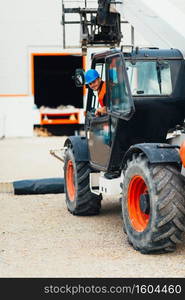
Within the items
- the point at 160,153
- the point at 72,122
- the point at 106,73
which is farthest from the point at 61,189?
Result: the point at 72,122

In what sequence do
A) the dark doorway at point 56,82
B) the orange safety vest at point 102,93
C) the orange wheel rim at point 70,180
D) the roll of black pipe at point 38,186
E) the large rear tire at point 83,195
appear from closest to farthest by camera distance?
1. the orange safety vest at point 102,93
2. the large rear tire at point 83,195
3. the orange wheel rim at point 70,180
4. the roll of black pipe at point 38,186
5. the dark doorway at point 56,82

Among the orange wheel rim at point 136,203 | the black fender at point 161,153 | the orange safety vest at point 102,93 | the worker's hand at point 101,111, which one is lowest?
the orange wheel rim at point 136,203

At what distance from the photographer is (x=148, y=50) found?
8.63m

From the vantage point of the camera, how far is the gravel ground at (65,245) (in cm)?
689

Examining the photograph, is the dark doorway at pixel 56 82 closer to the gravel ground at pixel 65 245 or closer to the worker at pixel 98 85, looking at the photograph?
the gravel ground at pixel 65 245

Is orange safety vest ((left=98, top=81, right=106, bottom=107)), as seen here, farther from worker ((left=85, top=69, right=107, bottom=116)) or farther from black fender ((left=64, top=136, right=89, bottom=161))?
black fender ((left=64, top=136, right=89, bottom=161))

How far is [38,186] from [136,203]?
417 centimetres

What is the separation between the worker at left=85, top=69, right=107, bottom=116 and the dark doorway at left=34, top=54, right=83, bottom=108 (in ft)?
46.6

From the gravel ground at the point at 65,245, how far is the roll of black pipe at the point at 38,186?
15 centimetres

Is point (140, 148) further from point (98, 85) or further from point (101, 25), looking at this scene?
point (101, 25)

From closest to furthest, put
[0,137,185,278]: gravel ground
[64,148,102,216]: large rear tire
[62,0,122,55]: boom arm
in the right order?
[0,137,185,278]: gravel ground < [64,148,102,216]: large rear tire < [62,0,122,55]: boom arm

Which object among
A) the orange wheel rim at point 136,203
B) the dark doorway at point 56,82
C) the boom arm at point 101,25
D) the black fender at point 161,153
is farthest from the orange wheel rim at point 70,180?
the dark doorway at point 56,82

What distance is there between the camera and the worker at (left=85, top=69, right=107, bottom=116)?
8.93 metres

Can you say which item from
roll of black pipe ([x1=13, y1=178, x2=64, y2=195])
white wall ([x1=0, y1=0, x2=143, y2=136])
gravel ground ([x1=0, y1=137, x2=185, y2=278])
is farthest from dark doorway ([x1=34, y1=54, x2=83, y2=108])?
gravel ground ([x1=0, y1=137, x2=185, y2=278])
